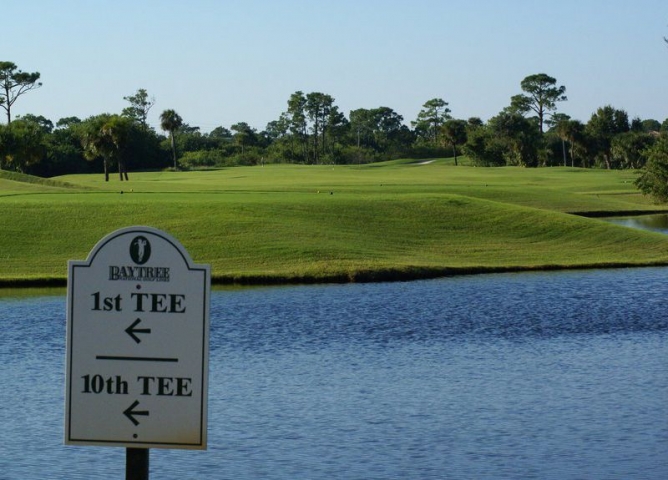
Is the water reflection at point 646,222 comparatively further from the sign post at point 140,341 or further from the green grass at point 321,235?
the sign post at point 140,341

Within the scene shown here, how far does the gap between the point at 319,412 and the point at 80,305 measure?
16.4m

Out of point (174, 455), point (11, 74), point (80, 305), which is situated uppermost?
point (11, 74)

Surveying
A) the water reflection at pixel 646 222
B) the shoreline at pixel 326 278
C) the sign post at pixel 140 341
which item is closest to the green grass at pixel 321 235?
the shoreline at pixel 326 278

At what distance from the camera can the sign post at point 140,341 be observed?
543 cm

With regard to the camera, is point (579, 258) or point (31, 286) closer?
point (31, 286)

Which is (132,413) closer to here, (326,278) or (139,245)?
(139,245)

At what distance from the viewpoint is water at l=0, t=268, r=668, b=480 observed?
18.2 m

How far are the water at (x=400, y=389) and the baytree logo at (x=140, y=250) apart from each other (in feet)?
40.6

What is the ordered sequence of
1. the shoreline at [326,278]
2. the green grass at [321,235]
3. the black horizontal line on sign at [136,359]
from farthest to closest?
the green grass at [321,235] → the shoreline at [326,278] → the black horizontal line on sign at [136,359]

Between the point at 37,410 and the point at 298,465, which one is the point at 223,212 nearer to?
the point at 37,410

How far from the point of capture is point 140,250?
5.42 metres

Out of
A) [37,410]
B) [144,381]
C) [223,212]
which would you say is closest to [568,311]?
[37,410]

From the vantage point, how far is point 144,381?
5.54 meters

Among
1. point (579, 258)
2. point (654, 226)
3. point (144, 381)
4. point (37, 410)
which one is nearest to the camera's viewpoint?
point (144, 381)
